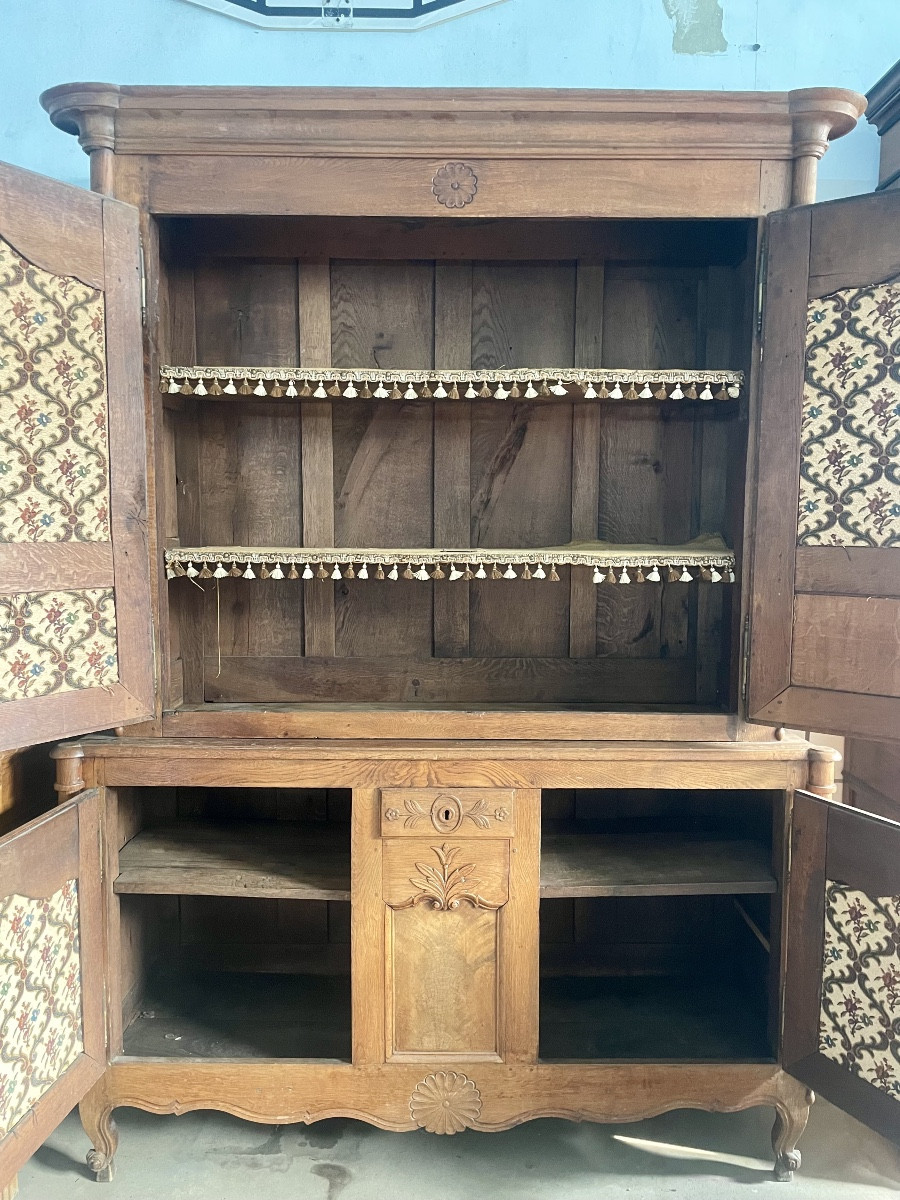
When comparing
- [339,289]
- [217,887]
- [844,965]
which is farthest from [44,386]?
[844,965]

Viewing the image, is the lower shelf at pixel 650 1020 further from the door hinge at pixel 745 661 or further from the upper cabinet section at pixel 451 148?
the upper cabinet section at pixel 451 148

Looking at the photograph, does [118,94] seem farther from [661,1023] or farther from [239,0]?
[661,1023]

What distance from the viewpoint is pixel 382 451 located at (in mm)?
2125

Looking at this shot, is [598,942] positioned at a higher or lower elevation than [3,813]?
lower

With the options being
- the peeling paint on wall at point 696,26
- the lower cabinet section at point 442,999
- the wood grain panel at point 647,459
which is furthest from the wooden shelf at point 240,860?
the peeling paint on wall at point 696,26

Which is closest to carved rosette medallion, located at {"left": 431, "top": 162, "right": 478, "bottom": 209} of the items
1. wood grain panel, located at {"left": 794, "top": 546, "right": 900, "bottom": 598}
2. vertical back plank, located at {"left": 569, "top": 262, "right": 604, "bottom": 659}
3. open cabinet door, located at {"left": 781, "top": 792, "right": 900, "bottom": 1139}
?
vertical back plank, located at {"left": 569, "top": 262, "right": 604, "bottom": 659}

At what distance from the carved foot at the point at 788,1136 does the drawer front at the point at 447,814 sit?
0.83m

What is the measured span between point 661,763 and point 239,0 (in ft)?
6.79

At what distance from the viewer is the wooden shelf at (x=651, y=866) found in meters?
1.81

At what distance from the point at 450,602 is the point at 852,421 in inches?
39.4

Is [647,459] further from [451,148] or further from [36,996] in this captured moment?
[36,996]

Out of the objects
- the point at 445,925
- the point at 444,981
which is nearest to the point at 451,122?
the point at 445,925

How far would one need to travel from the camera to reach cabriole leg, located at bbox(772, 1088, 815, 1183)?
5.79 feet

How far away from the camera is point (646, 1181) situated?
177 cm
